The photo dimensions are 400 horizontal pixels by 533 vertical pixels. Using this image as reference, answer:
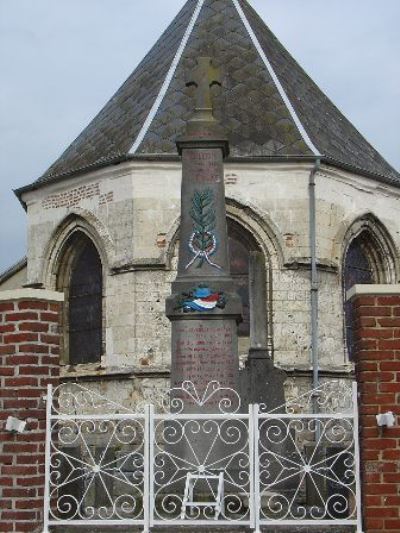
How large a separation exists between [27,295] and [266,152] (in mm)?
10366

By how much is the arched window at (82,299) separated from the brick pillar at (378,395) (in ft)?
35.0

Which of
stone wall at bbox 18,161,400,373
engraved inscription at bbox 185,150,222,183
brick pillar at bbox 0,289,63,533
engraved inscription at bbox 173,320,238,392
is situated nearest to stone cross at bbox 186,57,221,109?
engraved inscription at bbox 185,150,222,183

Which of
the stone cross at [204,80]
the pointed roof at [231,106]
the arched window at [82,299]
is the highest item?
the pointed roof at [231,106]

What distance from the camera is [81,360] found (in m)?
16.6

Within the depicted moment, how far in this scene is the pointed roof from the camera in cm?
1634

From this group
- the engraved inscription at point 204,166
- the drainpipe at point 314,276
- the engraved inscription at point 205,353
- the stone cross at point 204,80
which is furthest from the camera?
the drainpipe at point 314,276

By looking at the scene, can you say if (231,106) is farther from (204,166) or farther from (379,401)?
(379,401)

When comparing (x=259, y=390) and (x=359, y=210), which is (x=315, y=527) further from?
(x=359, y=210)

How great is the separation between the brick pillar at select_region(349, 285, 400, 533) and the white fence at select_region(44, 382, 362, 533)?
0.10m

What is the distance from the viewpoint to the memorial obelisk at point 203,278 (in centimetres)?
898

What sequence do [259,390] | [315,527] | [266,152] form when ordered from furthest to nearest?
[266,152] → [259,390] → [315,527]

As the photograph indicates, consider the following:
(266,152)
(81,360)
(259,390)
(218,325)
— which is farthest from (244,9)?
(218,325)

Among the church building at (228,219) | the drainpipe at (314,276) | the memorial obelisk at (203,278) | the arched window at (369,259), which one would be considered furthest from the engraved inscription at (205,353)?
the arched window at (369,259)

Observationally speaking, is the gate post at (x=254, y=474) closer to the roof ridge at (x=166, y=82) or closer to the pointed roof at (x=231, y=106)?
the pointed roof at (x=231, y=106)
